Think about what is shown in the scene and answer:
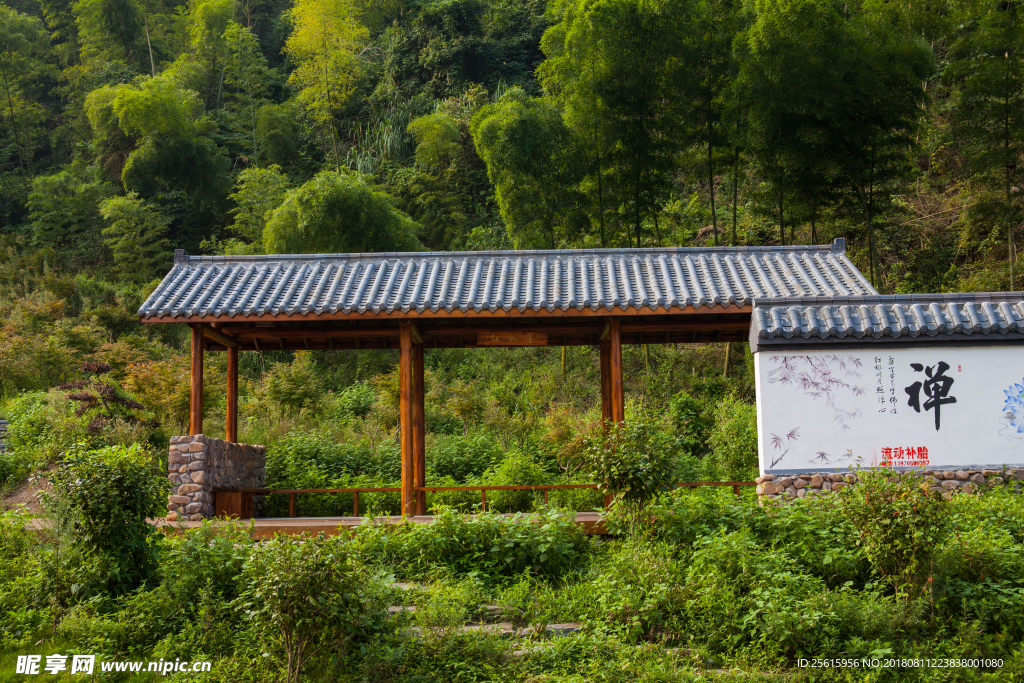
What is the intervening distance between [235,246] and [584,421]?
439 inches

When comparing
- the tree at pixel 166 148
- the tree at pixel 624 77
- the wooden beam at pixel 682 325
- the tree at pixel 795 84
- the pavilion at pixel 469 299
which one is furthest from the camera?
the tree at pixel 166 148

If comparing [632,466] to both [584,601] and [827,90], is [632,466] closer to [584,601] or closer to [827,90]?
[584,601]

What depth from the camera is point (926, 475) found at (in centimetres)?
754

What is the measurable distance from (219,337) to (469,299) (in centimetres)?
321

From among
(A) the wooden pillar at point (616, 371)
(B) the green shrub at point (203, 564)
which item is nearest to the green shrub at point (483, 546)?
(B) the green shrub at point (203, 564)

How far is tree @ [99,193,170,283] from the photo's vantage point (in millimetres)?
21297

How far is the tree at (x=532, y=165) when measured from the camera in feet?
44.9

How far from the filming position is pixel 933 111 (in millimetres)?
16328

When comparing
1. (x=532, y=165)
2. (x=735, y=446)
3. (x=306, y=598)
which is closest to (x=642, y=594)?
(x=306, y=598)

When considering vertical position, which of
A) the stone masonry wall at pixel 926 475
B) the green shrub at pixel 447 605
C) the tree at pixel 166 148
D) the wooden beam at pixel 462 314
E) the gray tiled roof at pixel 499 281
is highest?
the tree at pixel 166 148

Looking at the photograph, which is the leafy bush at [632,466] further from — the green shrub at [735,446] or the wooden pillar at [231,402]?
the green shrub at [735,446]

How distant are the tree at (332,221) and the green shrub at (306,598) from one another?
12456 mm

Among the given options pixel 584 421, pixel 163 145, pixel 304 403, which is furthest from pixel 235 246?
pixel 584 421

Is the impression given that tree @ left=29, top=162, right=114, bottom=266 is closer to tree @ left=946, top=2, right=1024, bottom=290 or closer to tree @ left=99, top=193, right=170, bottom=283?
tree @ left=99, top=193, right=170, bottom=283
